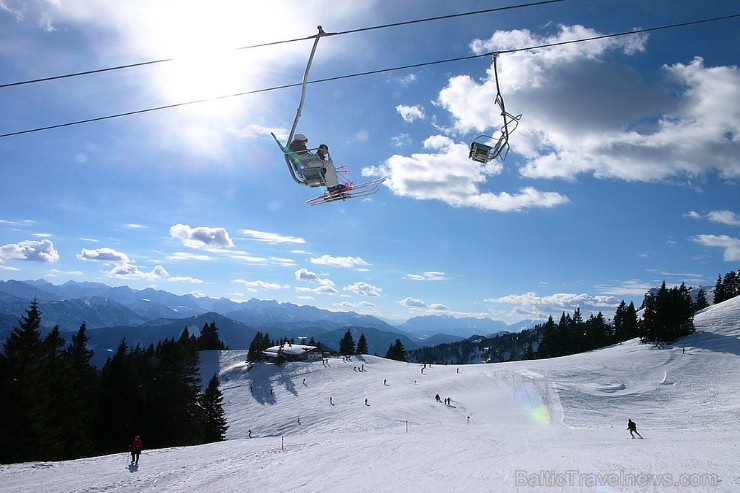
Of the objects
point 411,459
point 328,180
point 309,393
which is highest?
point 328,180

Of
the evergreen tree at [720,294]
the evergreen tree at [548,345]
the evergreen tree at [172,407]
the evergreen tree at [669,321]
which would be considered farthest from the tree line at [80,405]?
the evergreen tree at [720,294]

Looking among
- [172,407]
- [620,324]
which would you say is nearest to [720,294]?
[620,324]

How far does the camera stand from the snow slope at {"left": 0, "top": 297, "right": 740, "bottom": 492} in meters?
15.2

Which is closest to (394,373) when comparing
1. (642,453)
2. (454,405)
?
(454,405)

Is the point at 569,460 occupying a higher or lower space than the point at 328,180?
lower

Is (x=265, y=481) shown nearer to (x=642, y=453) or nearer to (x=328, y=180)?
(x=328, y=180)

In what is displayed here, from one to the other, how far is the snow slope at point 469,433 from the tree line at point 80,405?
26.7 feet

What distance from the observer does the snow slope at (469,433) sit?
15.2m

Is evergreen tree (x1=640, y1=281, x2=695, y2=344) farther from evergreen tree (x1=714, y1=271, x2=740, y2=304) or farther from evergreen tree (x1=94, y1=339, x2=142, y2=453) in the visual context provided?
evergreen tree (x1=94, y1=339, x2=142, y2=453)

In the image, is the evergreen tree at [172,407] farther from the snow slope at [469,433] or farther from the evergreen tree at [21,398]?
the evergreen tree at [21,398]

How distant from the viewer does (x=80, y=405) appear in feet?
112

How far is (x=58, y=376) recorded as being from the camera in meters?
33.5

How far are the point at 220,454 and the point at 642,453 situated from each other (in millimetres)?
22022

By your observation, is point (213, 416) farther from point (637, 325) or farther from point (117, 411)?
point (637, 325)
